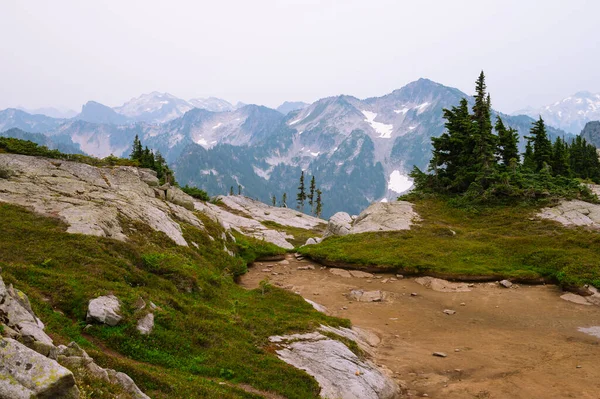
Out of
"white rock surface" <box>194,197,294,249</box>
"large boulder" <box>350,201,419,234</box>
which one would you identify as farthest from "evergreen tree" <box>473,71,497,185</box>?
"white rock surface" <box>194,197,294,249</box>

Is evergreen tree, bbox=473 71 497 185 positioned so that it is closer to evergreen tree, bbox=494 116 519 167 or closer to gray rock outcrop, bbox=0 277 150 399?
evergreen tree, bbox=494 116 519 167

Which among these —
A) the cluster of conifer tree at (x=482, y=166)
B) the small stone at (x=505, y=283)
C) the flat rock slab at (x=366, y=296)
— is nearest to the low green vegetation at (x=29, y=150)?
the flat rock slab at (x=366, y=296)

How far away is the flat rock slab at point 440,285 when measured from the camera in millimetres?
27641

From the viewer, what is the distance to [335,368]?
14.4 metres

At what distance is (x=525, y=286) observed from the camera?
2772cm

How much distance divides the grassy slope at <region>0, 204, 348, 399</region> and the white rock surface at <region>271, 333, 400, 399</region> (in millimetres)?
804

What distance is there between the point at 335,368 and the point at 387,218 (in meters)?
31.9

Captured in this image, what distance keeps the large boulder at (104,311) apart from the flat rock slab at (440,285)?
23.2 meters

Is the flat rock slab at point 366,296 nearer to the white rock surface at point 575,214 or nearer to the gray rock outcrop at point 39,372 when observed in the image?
the gray rock outcrop at point 39,372

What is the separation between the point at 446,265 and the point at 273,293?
16.4 metres

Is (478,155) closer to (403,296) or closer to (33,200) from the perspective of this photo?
(403,296)

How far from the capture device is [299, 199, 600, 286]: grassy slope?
28.4 m

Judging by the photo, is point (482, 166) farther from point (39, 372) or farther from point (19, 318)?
point (39, 372)

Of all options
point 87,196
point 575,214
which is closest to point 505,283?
point 575,214
